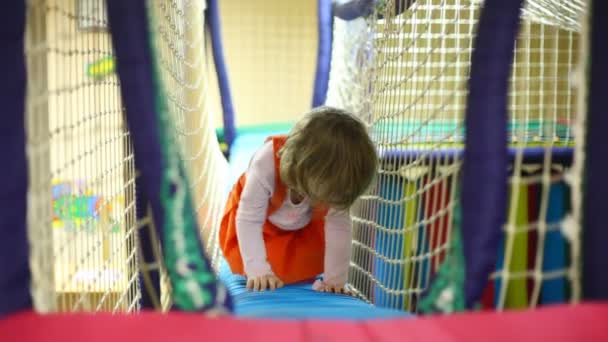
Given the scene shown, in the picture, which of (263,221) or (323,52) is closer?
(263,221)

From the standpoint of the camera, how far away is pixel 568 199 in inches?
53.3

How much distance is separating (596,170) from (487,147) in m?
0.10

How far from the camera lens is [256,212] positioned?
3.35ft

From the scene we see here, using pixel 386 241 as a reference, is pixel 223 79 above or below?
above

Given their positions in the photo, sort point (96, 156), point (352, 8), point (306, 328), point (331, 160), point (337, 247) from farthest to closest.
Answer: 1. point (352, 8)
2. point (337, 247)
3. point (331, 160)
4. point (96, 156)
5. point (306, 328)

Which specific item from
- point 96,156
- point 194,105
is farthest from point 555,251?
point 96,156

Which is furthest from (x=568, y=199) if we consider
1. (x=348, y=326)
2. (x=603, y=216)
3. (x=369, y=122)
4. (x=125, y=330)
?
(x=125, y=330)

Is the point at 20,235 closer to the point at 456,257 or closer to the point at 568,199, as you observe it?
the point at 456,257

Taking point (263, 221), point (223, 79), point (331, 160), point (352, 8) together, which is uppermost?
point (352, 8)

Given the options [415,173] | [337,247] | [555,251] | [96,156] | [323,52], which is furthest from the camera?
[323,52]

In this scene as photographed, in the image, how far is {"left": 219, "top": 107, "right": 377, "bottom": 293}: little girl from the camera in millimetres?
899

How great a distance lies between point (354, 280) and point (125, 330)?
2.86ft

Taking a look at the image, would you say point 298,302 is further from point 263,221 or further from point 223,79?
point 223,79

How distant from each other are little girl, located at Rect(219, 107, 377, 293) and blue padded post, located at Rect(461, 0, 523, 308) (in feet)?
1.11
